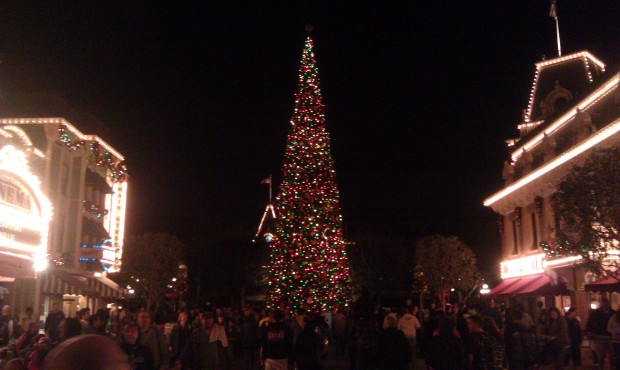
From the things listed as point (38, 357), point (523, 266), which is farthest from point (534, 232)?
point (38, 357)

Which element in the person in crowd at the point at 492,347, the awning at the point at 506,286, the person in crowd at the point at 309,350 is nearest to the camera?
the person in crowd at the point at 492,347

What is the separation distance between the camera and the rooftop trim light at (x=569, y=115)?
23061 millimetres

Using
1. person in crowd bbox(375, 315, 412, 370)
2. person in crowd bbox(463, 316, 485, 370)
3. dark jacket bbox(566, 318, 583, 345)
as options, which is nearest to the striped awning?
dark jacket bbox(566, 318, 583, 345)

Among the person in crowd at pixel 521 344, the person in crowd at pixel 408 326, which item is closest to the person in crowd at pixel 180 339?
the person in crowd at pixel 408 326

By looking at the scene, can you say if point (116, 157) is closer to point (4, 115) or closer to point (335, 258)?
point (4, 115)

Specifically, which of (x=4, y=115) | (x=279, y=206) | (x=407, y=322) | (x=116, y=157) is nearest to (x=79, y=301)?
(x=116, y=157)

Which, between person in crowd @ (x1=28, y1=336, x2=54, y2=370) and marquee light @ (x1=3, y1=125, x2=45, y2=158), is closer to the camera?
person in crowd @ (x1=28, y1=336, x2=54, y2=370)

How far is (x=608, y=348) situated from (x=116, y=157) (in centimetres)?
3213

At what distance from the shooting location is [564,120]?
92.1 feet

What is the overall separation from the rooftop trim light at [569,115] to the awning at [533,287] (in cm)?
692

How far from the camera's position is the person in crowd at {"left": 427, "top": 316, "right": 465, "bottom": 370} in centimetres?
1051

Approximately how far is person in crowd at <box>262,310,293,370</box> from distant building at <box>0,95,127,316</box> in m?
13.4

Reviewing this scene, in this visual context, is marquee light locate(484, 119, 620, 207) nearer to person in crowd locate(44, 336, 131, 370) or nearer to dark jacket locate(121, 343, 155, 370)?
dark jacket locate(121, 343, 155, 370)

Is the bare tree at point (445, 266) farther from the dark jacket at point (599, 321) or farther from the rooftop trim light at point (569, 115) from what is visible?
the dark jacket at point (599, 321)
